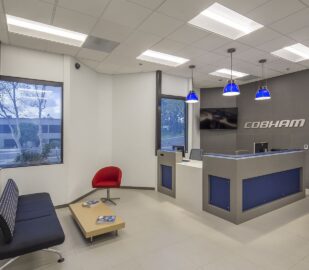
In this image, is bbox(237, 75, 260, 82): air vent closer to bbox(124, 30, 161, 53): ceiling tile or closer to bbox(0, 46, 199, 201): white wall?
bbox(0, 46, 199, 201): white wall

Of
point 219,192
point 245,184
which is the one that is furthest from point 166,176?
point 245,184

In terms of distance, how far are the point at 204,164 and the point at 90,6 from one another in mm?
3316

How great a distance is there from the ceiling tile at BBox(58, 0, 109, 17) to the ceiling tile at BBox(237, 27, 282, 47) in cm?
257

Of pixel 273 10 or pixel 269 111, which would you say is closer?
pixel 273 10

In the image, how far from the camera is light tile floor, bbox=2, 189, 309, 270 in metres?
2.51

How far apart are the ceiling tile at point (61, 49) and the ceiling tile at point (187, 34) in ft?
6.77

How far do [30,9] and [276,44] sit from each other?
4366 millimetres

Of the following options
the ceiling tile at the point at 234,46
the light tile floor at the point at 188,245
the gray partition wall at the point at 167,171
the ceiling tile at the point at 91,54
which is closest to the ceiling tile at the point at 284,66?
the ceiling tile at the point at 234,46

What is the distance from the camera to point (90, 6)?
2.86 m

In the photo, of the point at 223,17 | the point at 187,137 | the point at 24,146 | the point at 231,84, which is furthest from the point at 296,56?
the point at 24,146

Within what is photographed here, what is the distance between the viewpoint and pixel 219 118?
774cm

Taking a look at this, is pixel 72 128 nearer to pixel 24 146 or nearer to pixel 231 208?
pixel 24 146

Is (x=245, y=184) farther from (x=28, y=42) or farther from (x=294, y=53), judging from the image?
(x=28, y=42)

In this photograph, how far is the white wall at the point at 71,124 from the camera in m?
4.12
